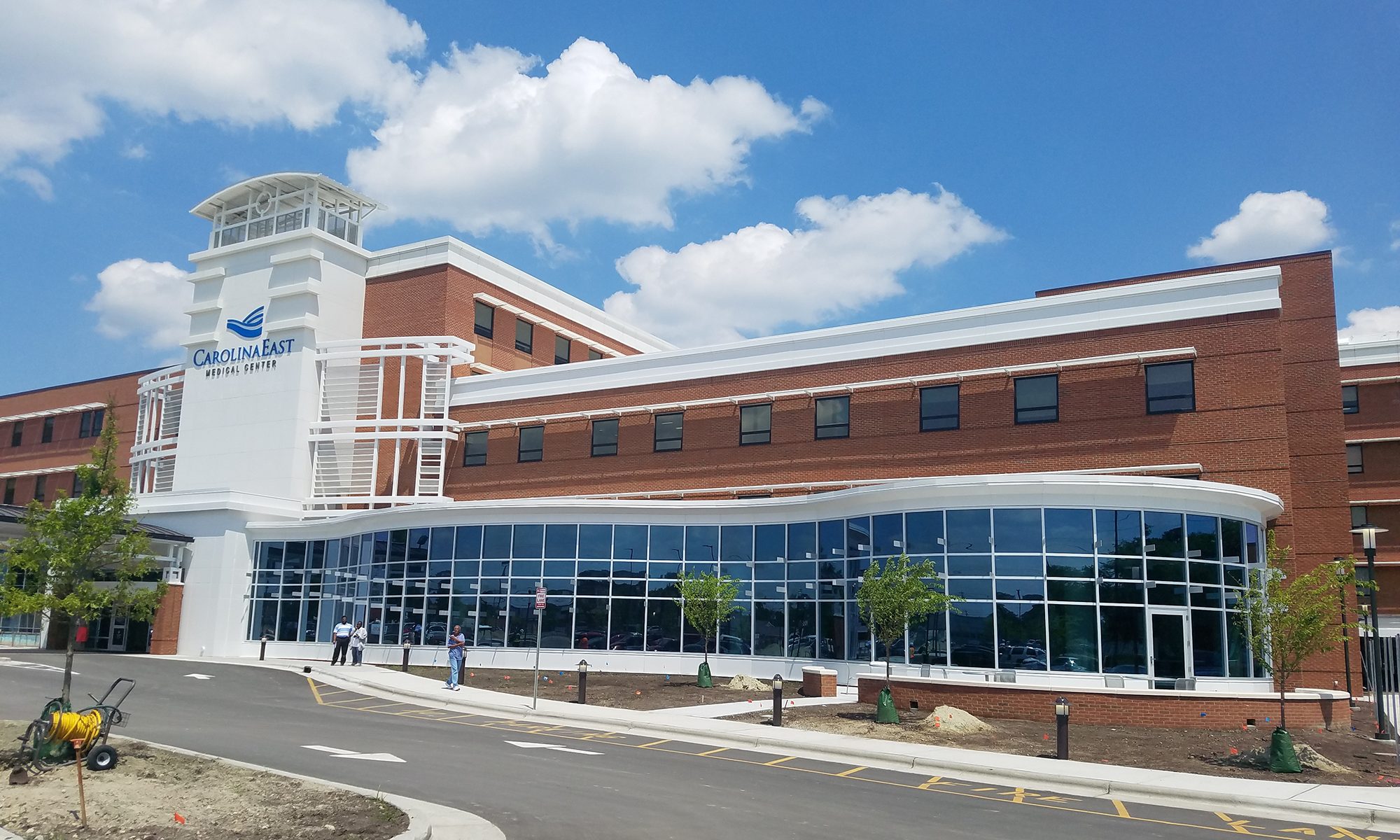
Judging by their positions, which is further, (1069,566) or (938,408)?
(938,408)

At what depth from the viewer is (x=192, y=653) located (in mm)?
42312

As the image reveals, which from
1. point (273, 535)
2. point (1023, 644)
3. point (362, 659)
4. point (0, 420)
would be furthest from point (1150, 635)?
point (0, 420)

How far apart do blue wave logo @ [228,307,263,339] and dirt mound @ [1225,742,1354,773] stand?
44262 millimetres

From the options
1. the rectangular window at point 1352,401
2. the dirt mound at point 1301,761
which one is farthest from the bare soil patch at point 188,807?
the rectangular window at point 1352,401

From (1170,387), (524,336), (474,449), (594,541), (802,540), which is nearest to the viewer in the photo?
(802,540)

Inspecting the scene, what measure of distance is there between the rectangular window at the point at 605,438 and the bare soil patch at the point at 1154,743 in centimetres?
2026

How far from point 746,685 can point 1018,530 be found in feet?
28.5

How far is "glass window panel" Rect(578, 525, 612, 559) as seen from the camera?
3644 centimetres

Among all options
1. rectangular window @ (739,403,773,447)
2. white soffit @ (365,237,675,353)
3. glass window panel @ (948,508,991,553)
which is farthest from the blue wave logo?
glass window panel @ (948,508,991,553)

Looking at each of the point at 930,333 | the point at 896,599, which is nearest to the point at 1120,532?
the point at 896,599

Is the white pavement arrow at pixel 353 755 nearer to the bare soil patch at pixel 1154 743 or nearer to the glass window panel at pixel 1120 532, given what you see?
the bare soil patch at pixel 1154 743

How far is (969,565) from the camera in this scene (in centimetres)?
2880

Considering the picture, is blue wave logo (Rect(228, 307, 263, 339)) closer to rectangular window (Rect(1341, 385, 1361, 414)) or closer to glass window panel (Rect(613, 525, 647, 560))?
glass window panel (Rect(613, 525, 647, 560))

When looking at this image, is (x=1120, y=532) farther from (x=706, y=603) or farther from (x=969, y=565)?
(x=706, y=603)
